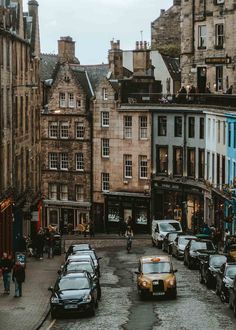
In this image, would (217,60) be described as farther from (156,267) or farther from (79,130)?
(156,267)

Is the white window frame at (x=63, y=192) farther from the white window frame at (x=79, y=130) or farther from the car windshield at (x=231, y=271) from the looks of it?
the car windshield at (x=231, y=271)

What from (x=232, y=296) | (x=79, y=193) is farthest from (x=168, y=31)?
(x=232, y=296)

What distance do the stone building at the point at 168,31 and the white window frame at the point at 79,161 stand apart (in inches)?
1039

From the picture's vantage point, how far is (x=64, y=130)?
8606cm

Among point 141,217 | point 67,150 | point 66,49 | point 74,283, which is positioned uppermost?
point 66,49

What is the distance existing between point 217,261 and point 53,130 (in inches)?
1928

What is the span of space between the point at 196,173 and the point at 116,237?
913 centimetres

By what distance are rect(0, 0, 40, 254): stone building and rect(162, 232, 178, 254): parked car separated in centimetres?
972

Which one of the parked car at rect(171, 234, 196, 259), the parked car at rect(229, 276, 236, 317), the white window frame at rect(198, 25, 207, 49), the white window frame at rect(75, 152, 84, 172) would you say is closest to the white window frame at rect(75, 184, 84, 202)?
the white window frame at rect(75, 152, 84, 172)

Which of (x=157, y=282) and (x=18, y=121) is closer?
(x=157, y=282)

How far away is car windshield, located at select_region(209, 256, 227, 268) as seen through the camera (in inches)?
1545

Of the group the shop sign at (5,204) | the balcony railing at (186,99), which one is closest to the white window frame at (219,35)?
the balcony railing at (186,99)

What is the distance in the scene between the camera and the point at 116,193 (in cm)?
8238

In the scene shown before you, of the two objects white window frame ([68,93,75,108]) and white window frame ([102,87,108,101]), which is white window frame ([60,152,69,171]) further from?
white window frame ([102,87,108,101])
